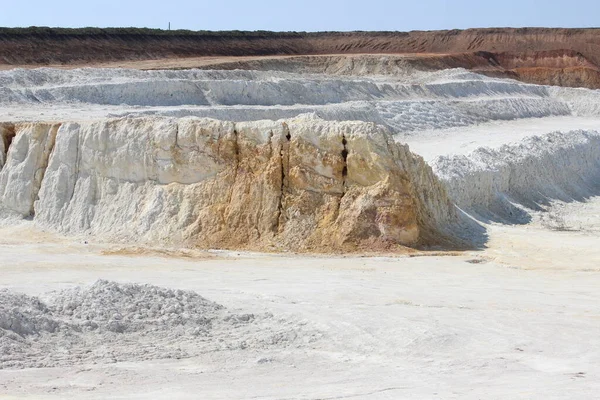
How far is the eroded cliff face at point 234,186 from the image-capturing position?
2066 cm

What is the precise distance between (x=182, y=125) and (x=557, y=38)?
259 feet

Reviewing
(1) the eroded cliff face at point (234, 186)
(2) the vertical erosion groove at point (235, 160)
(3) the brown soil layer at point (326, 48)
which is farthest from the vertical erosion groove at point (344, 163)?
(3) the brown soil layer at point (326, 48)

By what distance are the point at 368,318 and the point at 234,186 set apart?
7.67m

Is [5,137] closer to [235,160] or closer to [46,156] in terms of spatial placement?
[46,156]

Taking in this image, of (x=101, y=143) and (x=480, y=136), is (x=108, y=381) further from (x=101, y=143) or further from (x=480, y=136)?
(x=480, y=136)

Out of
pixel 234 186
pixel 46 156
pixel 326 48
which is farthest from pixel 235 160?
pixel 326 48

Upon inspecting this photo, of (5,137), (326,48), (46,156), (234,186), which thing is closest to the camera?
(234,186)

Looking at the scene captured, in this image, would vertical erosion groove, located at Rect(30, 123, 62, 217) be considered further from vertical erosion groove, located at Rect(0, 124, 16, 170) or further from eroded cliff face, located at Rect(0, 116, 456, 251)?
vertical erosion groove, located at Rect(0, 124, 16, 170)

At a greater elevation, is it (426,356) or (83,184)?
Result: (83,184)

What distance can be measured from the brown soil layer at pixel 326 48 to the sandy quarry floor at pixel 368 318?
124ft

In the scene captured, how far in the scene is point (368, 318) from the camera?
14.2 m

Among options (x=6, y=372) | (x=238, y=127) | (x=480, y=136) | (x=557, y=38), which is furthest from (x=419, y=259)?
(x=557, y=38)

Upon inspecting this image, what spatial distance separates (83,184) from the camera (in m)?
22.4

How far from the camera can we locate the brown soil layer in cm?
6234
